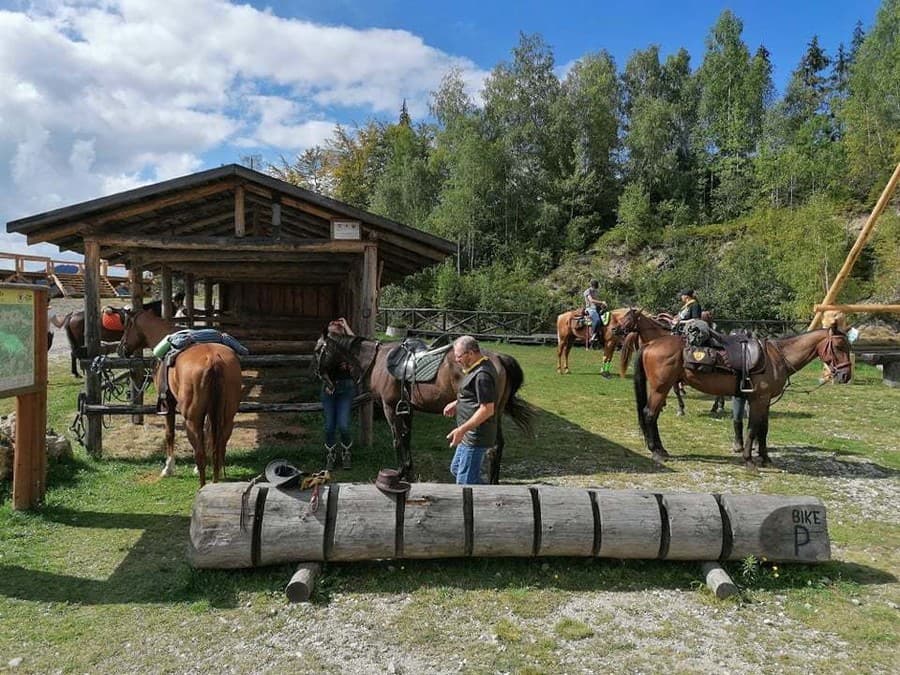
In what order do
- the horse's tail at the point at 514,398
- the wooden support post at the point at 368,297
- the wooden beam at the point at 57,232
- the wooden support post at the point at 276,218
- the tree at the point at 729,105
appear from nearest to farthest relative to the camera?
1. the horse's tail at the point at 514,398
2. the wooden beam at the point at 57,232
3. the wooden support post at the point at 276,218
4. the wooden support post at the point at 368,297
5. the tree at the point at 729,105

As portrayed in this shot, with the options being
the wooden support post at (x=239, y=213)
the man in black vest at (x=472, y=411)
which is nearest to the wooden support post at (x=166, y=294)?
the wooden support post at (x=239, y=213)

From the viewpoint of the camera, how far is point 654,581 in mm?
4750

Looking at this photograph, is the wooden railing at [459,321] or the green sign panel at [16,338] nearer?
the green sign panel at [16,338]

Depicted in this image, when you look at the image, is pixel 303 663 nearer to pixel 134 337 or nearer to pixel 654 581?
pixel 654 581

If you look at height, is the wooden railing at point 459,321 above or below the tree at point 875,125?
below

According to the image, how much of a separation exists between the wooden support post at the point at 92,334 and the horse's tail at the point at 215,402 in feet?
9.32

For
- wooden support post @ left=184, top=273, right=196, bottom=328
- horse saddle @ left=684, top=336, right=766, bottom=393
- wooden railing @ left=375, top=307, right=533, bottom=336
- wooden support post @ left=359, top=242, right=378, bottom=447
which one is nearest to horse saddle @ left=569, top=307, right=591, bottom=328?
horse saddle @ left=684, top=336, right=766, bottom=393

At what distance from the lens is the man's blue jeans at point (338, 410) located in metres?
7.76

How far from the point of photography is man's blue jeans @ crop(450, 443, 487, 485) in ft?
17.3

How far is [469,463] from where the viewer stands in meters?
5.29

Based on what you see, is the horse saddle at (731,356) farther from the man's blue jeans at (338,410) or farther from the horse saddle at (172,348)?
the horse saddle at (172,348)


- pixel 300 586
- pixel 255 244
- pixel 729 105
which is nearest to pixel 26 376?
pixel 255 244

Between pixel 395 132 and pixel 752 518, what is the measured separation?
5145 cm

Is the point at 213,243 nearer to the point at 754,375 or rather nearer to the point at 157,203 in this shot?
the point at 157,203
